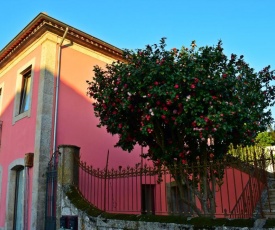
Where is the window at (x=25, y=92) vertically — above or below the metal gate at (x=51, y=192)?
above

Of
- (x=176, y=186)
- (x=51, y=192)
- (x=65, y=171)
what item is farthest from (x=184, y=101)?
(x=51, y=192)

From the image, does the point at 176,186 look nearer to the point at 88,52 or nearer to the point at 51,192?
the point at 51,192

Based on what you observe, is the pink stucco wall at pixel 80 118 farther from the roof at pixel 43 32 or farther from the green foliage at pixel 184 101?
the green foliage at pixel 184 101

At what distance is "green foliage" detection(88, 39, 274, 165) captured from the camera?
582 centimetres

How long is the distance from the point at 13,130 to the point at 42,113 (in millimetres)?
2136

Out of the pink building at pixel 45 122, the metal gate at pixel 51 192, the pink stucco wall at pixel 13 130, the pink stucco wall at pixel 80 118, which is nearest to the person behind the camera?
the metal gate at pixel 51 192

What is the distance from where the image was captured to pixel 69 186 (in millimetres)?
7477

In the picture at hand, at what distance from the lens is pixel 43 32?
1018cm

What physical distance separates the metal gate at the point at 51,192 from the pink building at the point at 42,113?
18cm

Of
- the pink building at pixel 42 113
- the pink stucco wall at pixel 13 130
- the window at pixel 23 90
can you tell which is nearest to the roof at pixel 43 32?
the pink building at pixel 42 113

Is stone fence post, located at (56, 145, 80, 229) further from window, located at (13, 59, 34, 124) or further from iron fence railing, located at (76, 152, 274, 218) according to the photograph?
window, located at (13, 59, 34, 124)

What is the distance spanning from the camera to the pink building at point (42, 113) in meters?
9.10

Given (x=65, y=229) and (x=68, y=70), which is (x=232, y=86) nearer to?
(x=65, y=229)

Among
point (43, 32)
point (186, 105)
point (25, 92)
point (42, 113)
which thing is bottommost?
point (186, 105)
